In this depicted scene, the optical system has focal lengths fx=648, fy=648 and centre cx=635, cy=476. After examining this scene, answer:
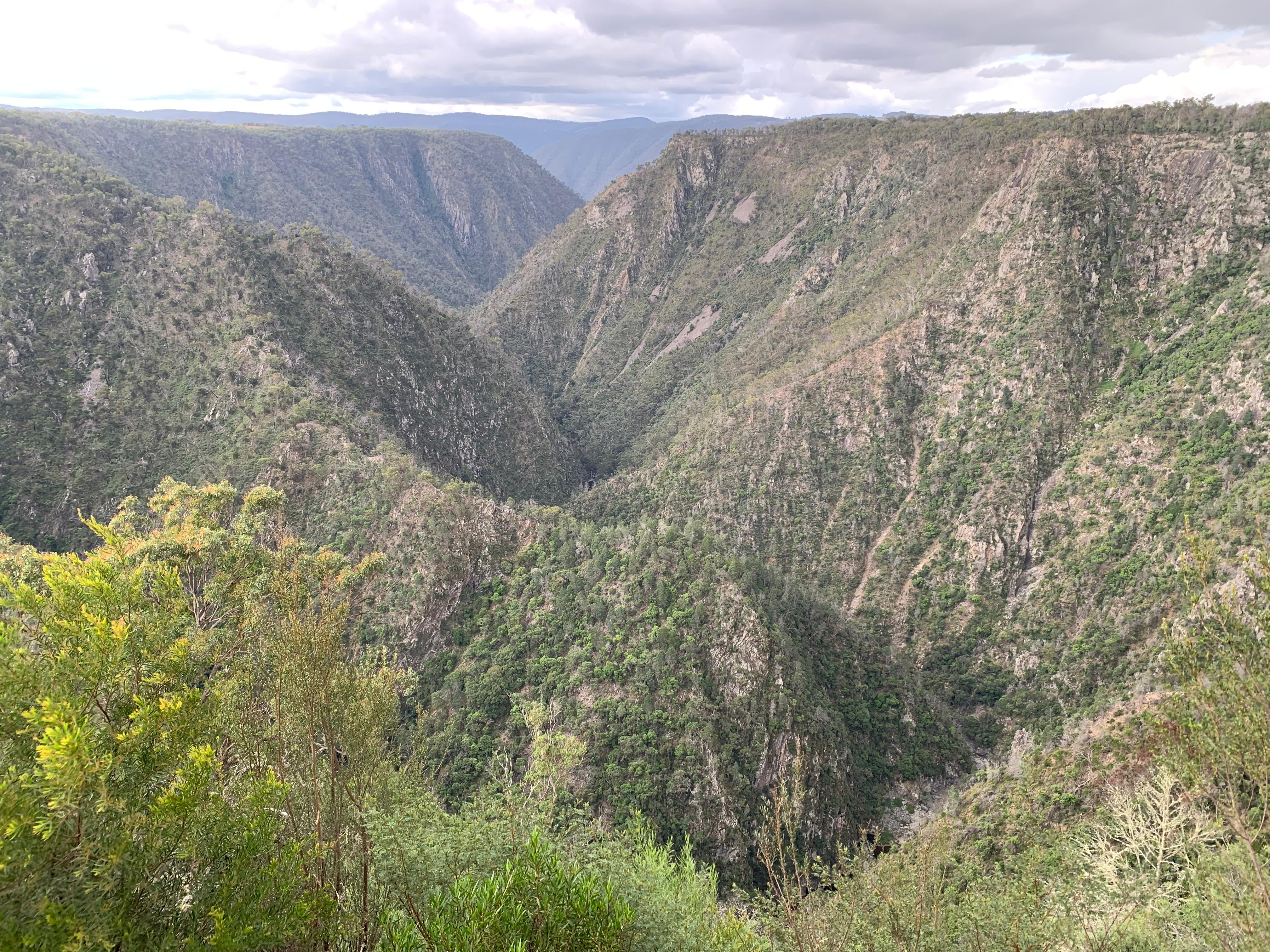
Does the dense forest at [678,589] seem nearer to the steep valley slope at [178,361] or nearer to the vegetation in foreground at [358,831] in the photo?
the vegetation in foreground at [358,831]

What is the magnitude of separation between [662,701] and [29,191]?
105 metres

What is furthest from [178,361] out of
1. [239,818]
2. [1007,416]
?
[1007,416]

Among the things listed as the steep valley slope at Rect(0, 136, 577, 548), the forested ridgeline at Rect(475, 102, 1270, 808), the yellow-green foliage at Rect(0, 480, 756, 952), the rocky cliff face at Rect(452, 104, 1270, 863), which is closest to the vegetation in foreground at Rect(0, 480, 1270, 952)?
the yellow-green foliage at Rect(0, 480, 756, 952)

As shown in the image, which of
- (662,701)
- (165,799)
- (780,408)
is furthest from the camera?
(780,408)

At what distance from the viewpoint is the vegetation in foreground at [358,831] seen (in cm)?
840

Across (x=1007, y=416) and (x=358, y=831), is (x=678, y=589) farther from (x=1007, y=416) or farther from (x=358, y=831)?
(x=1007, y=416)

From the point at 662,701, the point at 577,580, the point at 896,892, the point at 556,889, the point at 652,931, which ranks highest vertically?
the point at 556,889

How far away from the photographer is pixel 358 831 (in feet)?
49.0

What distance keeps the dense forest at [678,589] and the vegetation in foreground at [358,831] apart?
10cm

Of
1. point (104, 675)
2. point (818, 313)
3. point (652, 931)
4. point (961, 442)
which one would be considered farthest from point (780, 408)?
point (104, 675)

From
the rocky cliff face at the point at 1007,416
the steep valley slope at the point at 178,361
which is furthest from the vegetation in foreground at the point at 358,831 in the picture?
the steep valley slope at the point at 178,361

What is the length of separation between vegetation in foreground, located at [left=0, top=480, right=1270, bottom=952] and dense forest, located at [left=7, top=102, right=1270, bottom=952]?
95 millimetres

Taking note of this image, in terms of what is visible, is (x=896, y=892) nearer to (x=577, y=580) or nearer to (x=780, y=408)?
(x=577, y=580)

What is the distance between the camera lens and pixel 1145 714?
8898mm
